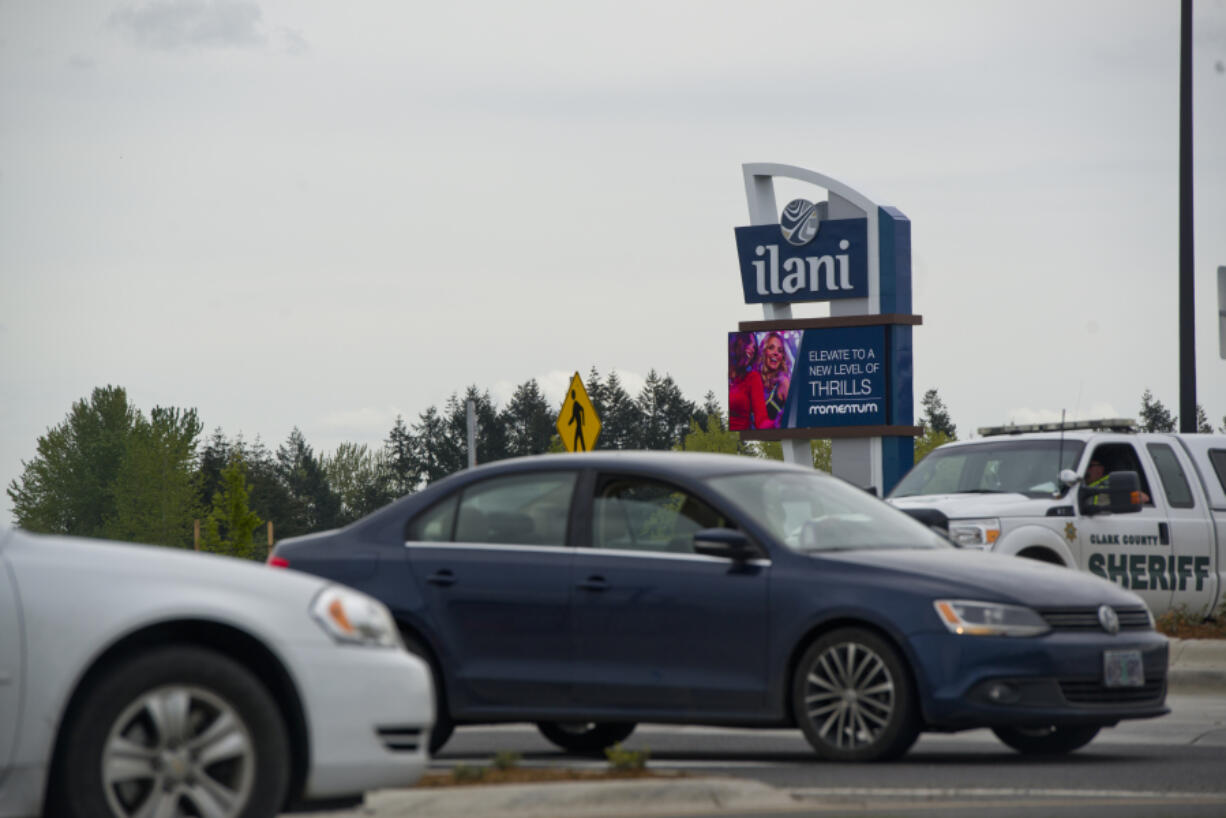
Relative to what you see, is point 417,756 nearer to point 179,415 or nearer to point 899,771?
A: point 899,771

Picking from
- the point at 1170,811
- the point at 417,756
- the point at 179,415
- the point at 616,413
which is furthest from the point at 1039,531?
the point at 616,413

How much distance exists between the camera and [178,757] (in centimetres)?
613

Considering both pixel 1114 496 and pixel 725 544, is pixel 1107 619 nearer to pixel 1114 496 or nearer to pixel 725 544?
pixel 725 544

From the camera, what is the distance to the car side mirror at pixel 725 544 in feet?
31.7

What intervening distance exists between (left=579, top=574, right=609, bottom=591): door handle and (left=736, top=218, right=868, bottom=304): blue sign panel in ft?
82.4

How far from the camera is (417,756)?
258 inches

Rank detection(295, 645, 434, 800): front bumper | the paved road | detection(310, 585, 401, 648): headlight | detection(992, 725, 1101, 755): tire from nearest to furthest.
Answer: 1. detection(295, 645, 434, 800): front bumper
2. detection(310, 585, 401, 648): headlight
3. the paved road
4. detection(992, 725, 1101, 755): tire

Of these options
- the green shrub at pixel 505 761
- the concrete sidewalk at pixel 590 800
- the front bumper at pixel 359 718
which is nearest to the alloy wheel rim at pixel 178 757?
the front bumper at pixel 359 718

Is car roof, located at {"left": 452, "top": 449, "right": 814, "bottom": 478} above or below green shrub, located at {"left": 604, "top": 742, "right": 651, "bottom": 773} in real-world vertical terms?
above

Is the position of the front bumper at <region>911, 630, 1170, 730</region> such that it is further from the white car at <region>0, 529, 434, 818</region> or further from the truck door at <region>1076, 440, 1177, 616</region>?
the truck door at <region>1076, 440, 1177, 616</region>

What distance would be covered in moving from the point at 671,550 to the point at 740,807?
228 cm

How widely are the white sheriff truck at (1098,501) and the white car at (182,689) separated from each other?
9.14 metres

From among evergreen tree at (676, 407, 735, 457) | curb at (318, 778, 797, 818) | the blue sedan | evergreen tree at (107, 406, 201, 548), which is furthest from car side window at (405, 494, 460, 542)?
evergreen tree at (107, 406, 201, 548)

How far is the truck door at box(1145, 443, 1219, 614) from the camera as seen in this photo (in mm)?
16125
